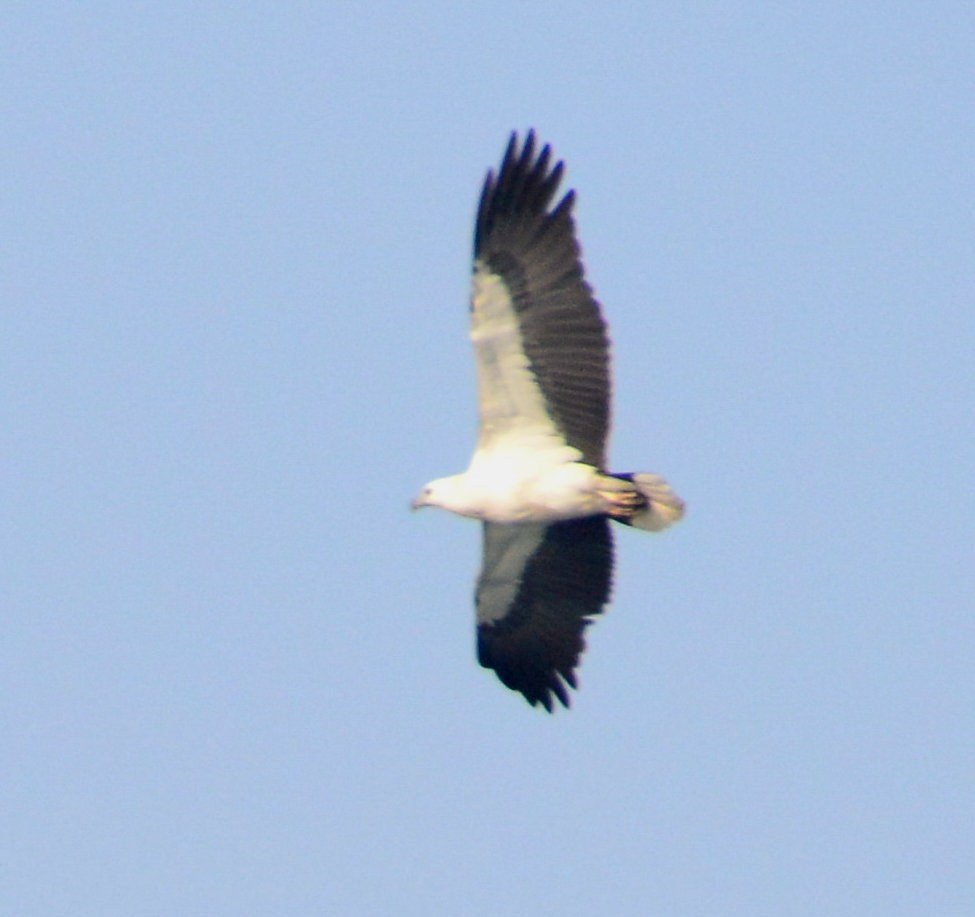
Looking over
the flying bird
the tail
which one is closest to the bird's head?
the flying bird

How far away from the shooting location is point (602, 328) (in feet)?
47.3

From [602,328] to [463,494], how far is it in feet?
4.98

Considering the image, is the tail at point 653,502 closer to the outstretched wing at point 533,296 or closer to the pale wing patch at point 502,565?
the outstretched wing at point 533,296

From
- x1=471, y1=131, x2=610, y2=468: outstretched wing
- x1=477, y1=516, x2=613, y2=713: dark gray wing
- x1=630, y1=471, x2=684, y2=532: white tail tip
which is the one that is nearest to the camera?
x1=471, y1=131, x2=610, y2=468: outstretched wing

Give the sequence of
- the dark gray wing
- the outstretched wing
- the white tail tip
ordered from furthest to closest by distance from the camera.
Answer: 1. the dark gray wing
2. the white tail tip
3. the outstretched wing

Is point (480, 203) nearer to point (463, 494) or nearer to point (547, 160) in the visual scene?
point (547, 160)

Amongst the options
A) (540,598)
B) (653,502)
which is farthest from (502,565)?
(653,502)

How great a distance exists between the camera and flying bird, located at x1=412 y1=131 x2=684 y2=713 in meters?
14.4

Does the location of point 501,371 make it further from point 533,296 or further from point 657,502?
point 657,502

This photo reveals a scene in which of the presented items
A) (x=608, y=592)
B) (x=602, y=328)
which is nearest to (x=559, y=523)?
(x=608, y=592)

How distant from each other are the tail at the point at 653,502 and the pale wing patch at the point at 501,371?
0.57 m

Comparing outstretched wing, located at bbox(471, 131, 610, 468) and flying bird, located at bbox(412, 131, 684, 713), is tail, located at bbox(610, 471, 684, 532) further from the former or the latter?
outstretched wing, located at bbox(471, 131, 610, 468)

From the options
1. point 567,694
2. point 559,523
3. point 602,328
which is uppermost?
point 602,328

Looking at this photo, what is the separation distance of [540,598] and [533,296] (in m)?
2.40
